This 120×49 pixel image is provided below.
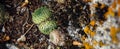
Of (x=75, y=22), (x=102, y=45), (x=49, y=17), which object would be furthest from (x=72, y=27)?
(x=102, y=45)

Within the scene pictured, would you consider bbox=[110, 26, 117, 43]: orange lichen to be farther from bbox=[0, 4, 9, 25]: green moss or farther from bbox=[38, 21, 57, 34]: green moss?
bbox=[0, 4, 9, 25]: green moss

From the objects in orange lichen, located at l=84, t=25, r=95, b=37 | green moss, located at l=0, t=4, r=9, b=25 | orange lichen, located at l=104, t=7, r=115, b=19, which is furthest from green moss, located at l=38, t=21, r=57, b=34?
orange lichen, located at l=104, t=7, r=115, b=19

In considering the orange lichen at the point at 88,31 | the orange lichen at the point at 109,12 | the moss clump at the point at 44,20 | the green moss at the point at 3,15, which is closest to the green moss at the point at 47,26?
the moss clump at the point at 44,20

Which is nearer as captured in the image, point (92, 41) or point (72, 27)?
point (92, 41)

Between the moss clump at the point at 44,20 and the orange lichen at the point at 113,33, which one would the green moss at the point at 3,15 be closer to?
the moss clump at the point at 44,20

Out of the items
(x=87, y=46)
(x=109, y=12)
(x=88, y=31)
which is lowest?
(x=87, y=46)

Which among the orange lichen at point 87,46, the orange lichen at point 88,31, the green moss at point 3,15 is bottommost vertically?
the orange lichen at point 87,46

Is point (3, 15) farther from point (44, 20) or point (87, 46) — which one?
point (87, 46)

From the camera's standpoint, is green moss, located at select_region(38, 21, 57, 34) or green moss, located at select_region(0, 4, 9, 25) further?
green moss, located at select_region(0, 4, 9, 25)

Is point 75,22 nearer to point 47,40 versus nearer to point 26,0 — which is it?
point 47,40

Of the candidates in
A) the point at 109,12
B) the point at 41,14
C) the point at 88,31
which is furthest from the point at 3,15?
the point at 109,12

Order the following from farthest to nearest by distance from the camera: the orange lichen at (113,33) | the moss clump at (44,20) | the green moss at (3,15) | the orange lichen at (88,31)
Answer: the green moss at (3,15) < the moss clump at (44,20) < the orange lichen at (88,31) < the orange lichen at (113,33)
